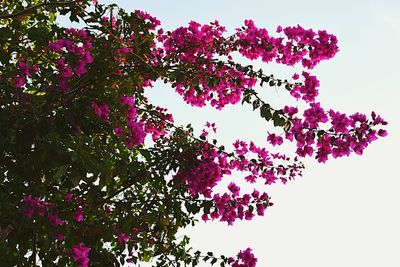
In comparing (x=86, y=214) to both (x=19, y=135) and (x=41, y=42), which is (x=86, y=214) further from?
(x=41, y=42)

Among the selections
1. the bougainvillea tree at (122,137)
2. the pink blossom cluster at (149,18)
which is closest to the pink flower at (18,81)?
the bougainvillea tree at (122,137)

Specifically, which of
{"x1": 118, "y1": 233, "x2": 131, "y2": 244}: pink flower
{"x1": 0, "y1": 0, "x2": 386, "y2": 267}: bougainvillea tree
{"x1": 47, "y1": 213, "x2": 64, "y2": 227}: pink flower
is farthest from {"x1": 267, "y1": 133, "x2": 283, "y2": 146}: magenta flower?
{"x1": 47, "y1": 213, "x2": 64, "y2": 227}: pink flower

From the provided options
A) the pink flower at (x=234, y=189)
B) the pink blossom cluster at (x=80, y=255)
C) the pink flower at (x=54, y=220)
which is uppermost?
the pink flower at (x=234, y=189)

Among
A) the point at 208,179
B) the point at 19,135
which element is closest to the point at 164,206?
the point at 208,179

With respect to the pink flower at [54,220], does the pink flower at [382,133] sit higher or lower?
higher

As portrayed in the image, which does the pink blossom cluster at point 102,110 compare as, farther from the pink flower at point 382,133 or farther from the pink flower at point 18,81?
the pink flower at point 382,133

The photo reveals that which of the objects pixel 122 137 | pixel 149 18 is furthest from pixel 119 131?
pixel 149 18

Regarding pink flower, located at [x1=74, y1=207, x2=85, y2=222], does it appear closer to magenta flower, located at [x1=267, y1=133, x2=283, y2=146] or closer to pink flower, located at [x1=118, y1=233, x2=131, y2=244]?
pink flower, located at [x1=118, y1=233, x2=131, y2=244]

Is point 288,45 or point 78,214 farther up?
point 288,45

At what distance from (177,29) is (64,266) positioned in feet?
12.0

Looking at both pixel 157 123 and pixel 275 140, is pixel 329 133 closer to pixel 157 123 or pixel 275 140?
pixel 275 140

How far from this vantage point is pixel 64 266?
5.52 metres

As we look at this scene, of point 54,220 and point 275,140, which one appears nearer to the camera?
point 54,220

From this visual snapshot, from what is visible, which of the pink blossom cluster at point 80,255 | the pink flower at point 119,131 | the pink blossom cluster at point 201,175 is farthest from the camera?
the pink blossom cluster at point 201,175
